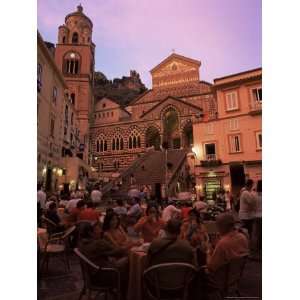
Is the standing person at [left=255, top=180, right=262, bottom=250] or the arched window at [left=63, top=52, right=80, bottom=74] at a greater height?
the arched window at [left=63, top=52, right=80, bottom=74]

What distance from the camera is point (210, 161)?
19.0 meters

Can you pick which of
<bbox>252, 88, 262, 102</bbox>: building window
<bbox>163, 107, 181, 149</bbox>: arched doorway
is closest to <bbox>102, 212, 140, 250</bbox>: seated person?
<bbox>252, 88, 262, 102</bbox>: building window

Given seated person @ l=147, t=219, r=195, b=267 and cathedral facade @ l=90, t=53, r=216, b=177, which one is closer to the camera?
seated person @ l=147, t=219, r=195, b=267

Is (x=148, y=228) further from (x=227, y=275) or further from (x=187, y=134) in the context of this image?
(x=187, y=134)

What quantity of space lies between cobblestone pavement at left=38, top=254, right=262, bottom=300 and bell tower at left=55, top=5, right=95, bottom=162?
31708mm

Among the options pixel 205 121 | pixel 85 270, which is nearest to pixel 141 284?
pixel 85 270

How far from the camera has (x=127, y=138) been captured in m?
36.5

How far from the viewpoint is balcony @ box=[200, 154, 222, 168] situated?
742 inches

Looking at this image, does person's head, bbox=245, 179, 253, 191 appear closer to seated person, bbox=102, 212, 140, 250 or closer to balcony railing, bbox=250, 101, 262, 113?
seated person, bbox=102, 212, 140, 250

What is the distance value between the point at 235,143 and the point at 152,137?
18.1 metres

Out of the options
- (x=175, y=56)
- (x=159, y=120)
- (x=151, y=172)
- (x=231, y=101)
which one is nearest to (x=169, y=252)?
(x=231, y=101)

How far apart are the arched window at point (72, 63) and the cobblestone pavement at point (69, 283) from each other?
3723 cm

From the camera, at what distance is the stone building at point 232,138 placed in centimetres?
1795

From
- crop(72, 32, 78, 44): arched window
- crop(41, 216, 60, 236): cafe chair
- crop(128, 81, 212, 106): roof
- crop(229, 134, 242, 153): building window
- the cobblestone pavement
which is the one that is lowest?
the cobblestone pavement
